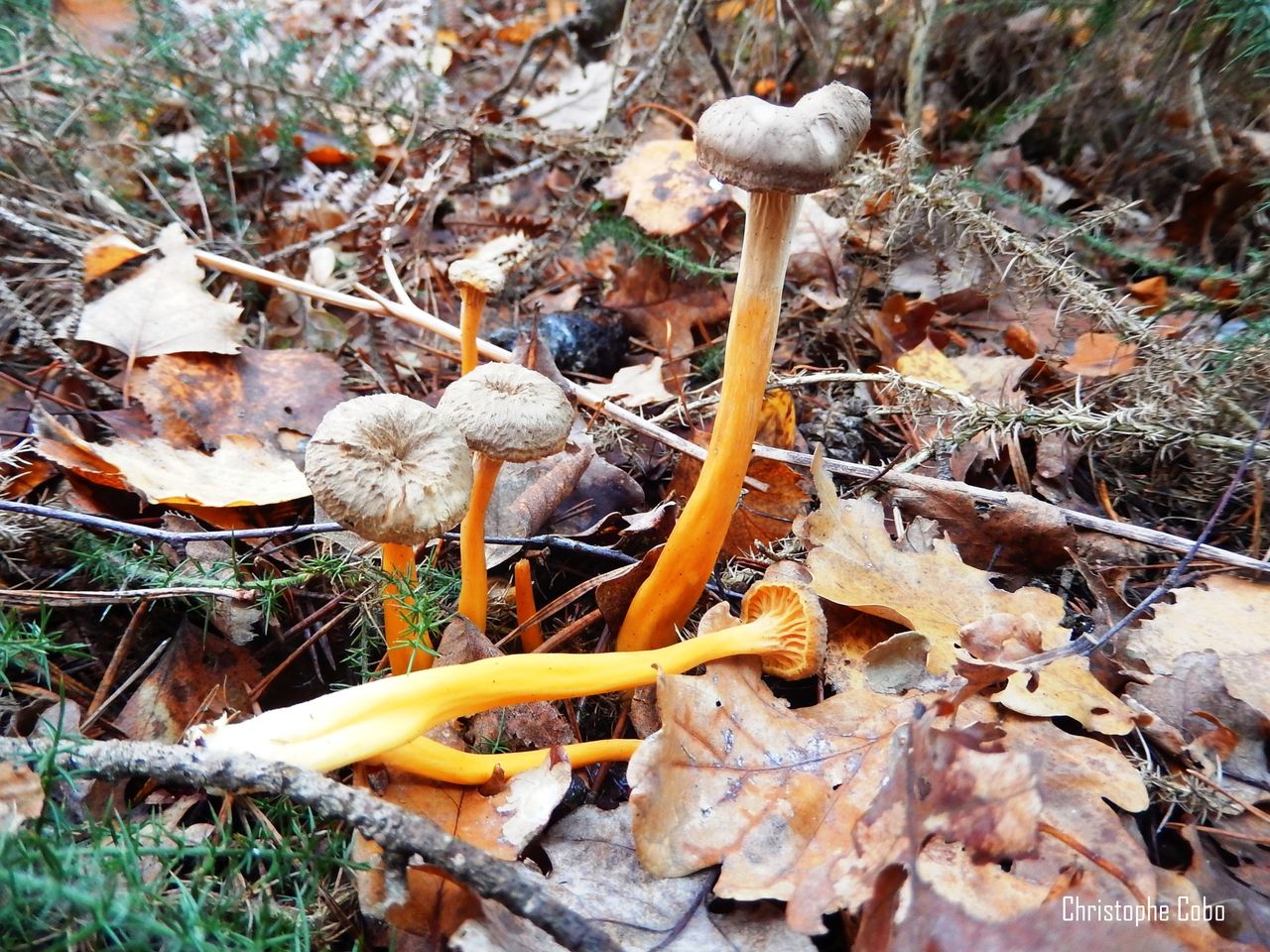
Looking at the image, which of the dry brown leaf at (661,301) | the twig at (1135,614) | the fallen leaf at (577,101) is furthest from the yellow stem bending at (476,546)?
the fallen leaf at (577,101)

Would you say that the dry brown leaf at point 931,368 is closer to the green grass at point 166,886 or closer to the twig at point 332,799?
the twig at point 332,799

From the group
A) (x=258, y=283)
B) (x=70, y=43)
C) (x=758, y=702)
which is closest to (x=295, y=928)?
(x=758, y=702)

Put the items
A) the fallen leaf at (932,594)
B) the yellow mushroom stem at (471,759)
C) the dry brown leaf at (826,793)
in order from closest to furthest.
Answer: the dry brown leaf at (826,793) < the yellow mushroom stem at (471,759) < the fallen leaf at (932,594)

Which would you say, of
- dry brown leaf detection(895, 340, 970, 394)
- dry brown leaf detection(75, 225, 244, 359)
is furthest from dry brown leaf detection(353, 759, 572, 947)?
dry brown leaf detection(895, 340, 970, 394)

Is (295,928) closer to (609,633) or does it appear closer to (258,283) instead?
(609,633)

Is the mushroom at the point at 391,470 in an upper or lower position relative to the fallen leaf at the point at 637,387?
upper

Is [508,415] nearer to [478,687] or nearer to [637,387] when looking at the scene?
[478,687]

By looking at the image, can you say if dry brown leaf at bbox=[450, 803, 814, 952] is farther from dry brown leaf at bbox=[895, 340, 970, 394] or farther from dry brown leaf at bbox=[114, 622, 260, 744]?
dry brown leaf at bbox=[895, 340, 970, 394]
